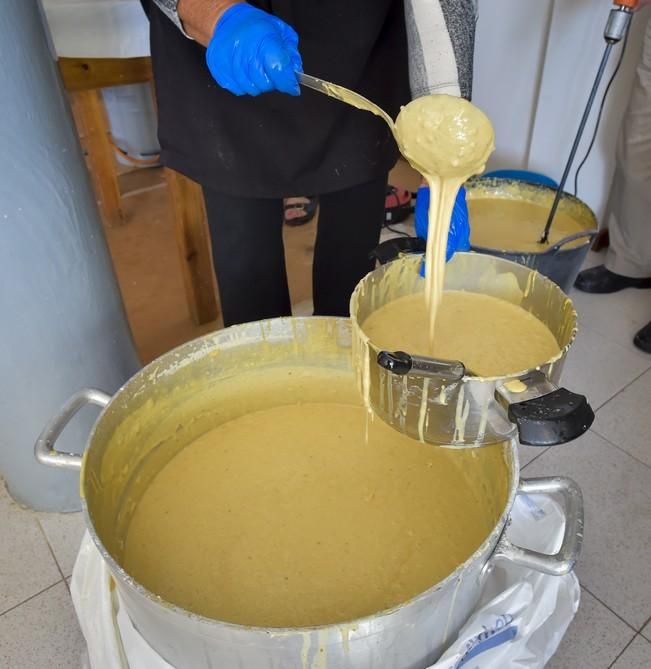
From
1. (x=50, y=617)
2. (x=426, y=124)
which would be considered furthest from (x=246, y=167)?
(x=50, y=617)

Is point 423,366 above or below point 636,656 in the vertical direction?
above

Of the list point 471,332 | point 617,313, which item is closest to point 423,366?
point 471,332

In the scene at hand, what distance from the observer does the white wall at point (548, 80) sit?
174cm

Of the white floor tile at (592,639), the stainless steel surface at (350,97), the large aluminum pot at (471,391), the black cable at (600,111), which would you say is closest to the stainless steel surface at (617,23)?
the black cable at (600,111)

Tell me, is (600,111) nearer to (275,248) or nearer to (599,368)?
(599,368)

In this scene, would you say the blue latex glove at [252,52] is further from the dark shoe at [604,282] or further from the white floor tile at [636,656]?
the dark shoe at [604,282]

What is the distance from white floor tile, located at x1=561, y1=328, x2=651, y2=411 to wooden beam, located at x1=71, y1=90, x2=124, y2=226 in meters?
1.45

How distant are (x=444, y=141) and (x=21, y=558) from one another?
3.35 feet

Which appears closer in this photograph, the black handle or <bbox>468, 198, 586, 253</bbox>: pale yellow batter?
the black handle

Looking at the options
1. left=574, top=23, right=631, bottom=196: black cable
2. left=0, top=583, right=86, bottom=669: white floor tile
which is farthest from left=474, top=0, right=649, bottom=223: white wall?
left=0, top=583, right=86, bottom=669: white floor tile

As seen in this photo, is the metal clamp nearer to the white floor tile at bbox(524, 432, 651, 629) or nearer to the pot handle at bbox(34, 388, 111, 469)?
the white floor tile at bbox(524, 432, 651, 629)

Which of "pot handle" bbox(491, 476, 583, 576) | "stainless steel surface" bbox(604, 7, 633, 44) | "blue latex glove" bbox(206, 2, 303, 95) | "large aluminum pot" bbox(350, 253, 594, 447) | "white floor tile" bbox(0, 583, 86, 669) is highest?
"blue latex glove" bbox(206, 2, 303, 95)

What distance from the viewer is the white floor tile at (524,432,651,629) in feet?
3.39

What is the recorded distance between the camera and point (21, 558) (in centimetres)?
110
